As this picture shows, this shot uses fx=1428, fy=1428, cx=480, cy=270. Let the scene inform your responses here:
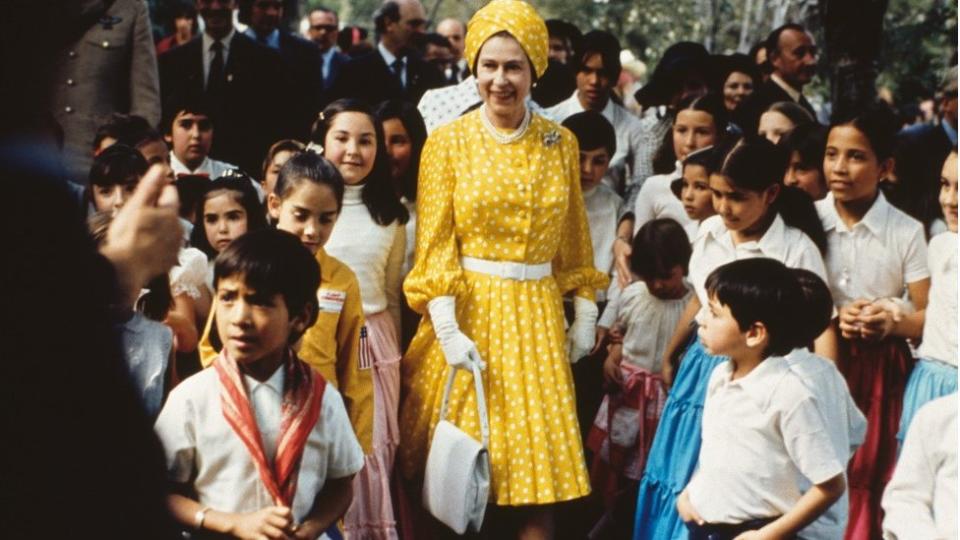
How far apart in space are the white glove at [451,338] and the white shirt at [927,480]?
1.98 m

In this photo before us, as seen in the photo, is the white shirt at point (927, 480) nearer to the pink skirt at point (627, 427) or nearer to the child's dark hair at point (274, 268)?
the child's dark hair at point (274, 268)

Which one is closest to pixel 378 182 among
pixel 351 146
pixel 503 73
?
pixel 351 146

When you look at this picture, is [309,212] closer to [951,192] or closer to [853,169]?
[853,169]

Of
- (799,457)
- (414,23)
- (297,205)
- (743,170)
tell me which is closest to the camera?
(799,457)

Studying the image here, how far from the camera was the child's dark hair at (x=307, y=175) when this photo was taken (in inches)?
186

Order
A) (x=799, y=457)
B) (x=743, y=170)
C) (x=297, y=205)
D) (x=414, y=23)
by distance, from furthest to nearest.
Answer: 1. (x=414, y=23)
2. (x=743, y=170)
3. (x=297, y=205)
4. (x=799, y=457)

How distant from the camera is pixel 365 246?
5.48 m

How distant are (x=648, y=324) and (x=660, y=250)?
34 centimetres

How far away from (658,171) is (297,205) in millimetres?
3249

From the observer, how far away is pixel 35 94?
1354 mm

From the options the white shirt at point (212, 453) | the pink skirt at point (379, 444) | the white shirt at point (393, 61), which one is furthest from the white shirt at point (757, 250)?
the white shirt at point (393, 61)

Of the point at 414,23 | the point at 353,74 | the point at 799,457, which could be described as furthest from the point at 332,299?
the point at 414,23

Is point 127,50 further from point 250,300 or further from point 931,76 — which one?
point 931,76

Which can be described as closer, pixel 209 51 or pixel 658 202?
pixel 658 202
